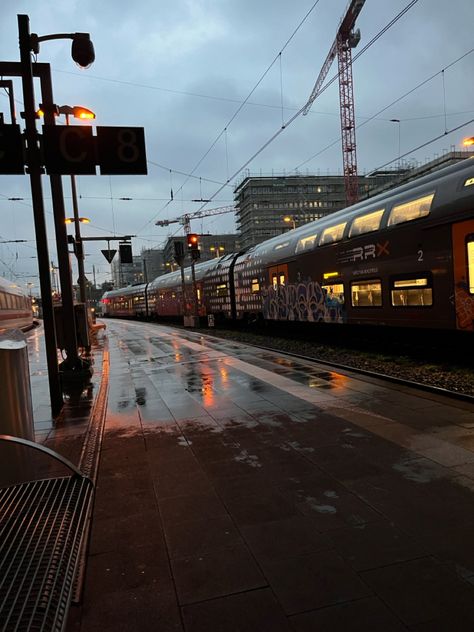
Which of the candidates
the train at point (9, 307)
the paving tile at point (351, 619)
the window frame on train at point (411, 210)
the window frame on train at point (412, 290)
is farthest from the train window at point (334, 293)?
the paving tile at point (351, 619)

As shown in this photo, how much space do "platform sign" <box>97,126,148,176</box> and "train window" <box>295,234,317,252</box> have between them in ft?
28.7

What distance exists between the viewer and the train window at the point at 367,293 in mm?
11555

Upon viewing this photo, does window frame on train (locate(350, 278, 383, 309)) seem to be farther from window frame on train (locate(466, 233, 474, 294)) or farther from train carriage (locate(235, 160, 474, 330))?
window frame on train (locate(466, 233, 474, 294))

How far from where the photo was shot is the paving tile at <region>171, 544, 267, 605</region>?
105 inches

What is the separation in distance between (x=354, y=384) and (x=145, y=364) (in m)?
6.34

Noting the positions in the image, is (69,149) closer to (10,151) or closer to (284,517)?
(10,151)

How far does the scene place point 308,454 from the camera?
4.79 meters

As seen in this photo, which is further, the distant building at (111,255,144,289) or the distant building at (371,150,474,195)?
the distant building at (111,255,144,289)

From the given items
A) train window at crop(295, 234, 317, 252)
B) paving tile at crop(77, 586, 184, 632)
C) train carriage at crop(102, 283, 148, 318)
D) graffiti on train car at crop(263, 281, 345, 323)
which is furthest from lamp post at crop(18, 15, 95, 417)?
train carriage at crop(102, 283, 148, 318)

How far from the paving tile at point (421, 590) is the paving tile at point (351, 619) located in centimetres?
6

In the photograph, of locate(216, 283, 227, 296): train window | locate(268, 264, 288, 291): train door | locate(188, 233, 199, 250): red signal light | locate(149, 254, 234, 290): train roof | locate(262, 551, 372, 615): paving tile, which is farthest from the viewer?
locate(149, 254, 234, 290): train roof

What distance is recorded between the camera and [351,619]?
93.7 inches

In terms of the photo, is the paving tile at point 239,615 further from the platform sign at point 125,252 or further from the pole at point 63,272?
the platform sign at point 125,252

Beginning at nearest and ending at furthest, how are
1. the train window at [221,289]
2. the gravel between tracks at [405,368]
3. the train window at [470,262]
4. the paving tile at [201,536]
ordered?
the paving tile at [201,536], the gravel between tracks at [405,368], the train window at [470,262], the train window at [221,289]
